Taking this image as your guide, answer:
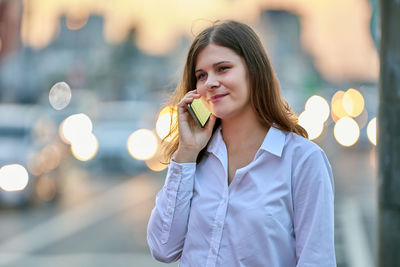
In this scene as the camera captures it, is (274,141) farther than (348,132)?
No

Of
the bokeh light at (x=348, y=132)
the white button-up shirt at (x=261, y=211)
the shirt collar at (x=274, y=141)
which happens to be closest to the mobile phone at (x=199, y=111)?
the white button-up shirt at (x=261, y=211)

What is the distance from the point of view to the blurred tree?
3.26 metres

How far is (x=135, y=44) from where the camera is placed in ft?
313

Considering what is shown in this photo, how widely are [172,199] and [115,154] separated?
1699 cm

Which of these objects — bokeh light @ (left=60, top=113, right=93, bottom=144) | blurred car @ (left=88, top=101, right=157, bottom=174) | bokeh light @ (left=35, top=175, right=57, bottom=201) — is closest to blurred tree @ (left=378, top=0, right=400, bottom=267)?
bokeh light @ (left=35, top=175, right=57, bottom=201)

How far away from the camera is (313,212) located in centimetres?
Result: 235

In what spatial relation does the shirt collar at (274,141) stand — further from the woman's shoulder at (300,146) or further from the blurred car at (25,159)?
the blurred car at (25,159)

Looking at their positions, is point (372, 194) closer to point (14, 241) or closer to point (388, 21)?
point (14, 241)

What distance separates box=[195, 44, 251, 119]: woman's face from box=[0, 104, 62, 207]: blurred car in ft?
34.2

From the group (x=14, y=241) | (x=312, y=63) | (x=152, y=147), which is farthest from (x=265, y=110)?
(x=312, y=63)

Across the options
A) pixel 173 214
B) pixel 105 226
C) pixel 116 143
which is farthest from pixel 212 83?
pixel 116 143

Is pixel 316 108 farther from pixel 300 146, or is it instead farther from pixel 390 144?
pixel 300 146

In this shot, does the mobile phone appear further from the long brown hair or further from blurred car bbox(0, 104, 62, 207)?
blurred car bbox(0, 104, 62, 207)

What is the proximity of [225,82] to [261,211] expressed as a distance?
0.53m
